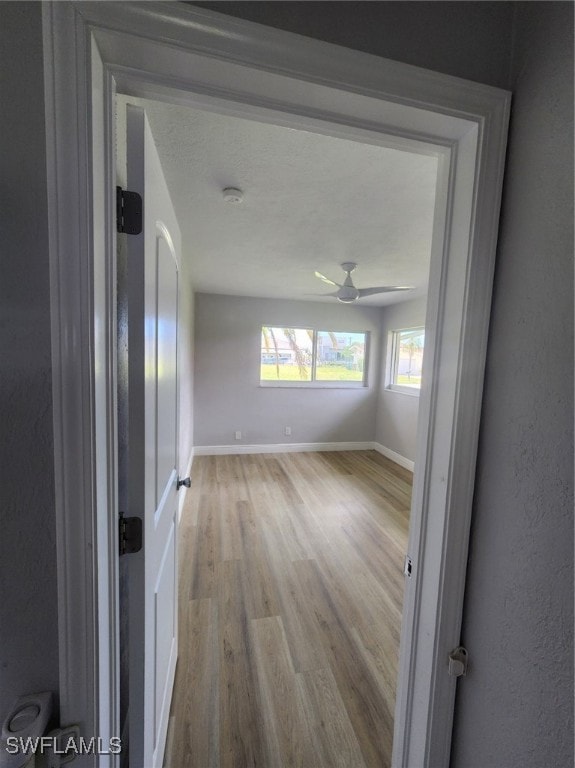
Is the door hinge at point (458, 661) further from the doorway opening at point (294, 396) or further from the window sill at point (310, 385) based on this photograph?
the window sill at point (310, 385)

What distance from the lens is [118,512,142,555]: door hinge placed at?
721 millimetres

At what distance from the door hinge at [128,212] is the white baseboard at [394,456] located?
428 cm

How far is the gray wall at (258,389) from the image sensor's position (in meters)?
4.50

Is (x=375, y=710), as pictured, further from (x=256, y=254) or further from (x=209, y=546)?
(x=256, y=254)

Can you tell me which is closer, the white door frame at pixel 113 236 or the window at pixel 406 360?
the white door frame at pixel 113 236

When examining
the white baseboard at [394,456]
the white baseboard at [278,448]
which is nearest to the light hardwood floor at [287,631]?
the white baseboard at [394,456]

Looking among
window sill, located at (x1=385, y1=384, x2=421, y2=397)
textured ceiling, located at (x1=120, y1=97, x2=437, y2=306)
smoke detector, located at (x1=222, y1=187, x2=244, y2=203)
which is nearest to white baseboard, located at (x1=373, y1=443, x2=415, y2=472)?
window sill, located at (x1=385, y1=384, x2=421, y2=397)

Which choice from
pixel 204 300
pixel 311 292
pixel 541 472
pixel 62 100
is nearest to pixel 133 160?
pixel 62 100

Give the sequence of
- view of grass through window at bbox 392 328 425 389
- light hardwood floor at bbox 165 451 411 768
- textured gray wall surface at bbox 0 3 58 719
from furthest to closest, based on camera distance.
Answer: view of grass through window at bbox 392 328 425 389
light hardwood floor at bbox 165 451 411 768
textured gray wall surface at bbox 0 3 58 719

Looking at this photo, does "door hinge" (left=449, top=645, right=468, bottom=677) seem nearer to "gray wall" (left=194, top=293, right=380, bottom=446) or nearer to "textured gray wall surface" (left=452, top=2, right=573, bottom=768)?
"textured gray wall surface" (left=452, top=2, right=573, bottom=768)

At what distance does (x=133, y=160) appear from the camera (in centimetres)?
71

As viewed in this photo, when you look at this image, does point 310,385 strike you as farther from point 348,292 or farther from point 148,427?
point 148,427

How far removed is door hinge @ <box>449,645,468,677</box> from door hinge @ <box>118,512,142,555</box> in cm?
85

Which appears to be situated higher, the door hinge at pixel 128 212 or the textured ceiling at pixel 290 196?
the textured ceiling at pixel 290 196
